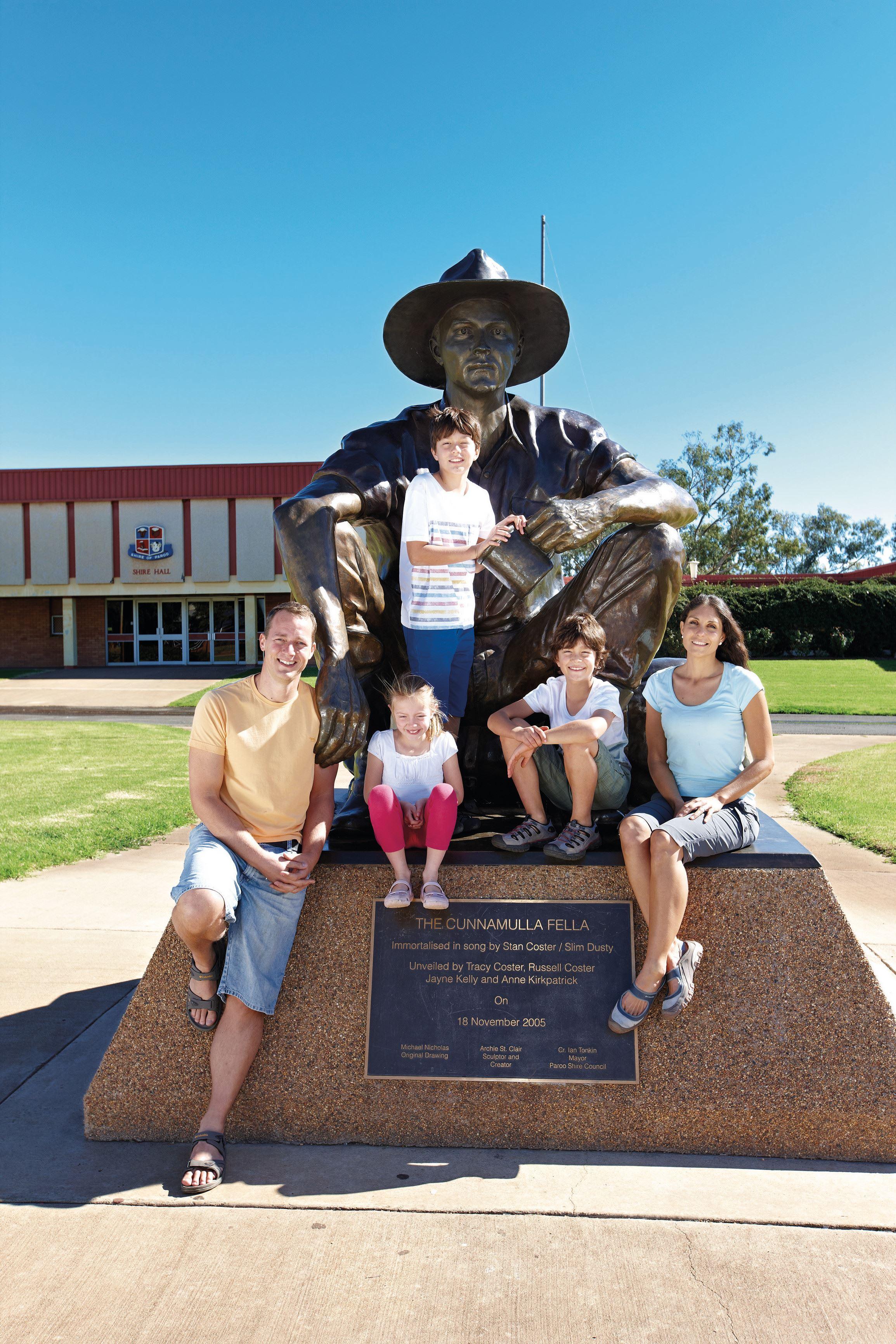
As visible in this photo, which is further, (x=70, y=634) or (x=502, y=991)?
(x=70, y=634)

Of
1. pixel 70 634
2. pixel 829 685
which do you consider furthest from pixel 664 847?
pixel 70 634

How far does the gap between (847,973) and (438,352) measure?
265 centimetres

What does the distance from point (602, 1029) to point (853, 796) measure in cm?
660

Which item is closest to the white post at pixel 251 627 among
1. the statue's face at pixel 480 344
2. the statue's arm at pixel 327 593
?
the statue's face at pixel 480 344

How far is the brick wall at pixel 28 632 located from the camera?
101ft

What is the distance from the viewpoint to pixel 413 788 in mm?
2863

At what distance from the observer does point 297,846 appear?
2807 mm

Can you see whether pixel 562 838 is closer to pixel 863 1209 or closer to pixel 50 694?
pixel 863 1209

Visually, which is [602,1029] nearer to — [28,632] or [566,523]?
[566,523]

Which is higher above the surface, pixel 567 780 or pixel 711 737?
pixel 711 737

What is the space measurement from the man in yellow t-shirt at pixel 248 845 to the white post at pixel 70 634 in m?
29.5

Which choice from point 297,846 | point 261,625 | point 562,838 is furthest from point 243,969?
point 261,625

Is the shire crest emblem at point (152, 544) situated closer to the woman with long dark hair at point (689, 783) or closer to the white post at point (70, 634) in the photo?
the white post at point (70, 634)

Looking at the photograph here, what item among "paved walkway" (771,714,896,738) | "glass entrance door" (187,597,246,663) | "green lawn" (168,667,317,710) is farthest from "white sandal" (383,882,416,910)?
"glass entrance door" (187,597,246,663)
